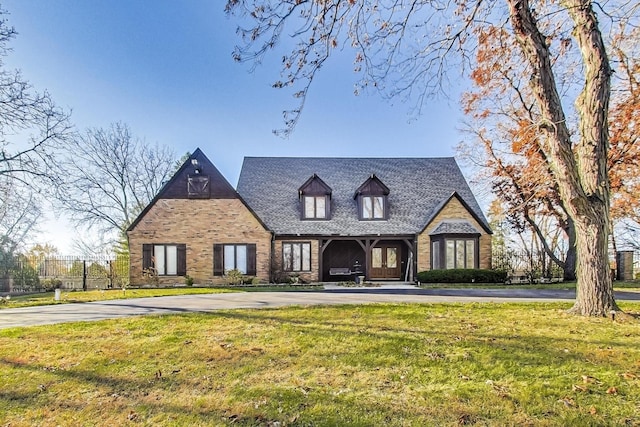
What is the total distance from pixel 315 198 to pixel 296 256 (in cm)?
374

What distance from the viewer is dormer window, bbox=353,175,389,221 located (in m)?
22.6

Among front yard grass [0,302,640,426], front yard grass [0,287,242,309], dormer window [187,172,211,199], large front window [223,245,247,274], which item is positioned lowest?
front yard grass [0,287,242,309]

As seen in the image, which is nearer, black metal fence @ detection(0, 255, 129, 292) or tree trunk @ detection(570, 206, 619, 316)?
tree trunk @ detection(570, 206, 619, 316)

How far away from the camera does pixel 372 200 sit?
2283 cm

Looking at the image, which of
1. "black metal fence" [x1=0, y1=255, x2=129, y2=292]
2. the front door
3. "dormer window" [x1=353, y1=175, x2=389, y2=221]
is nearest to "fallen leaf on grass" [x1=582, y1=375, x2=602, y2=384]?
"dormer window" [x1=353, y1=175, x2=389, y2=221]

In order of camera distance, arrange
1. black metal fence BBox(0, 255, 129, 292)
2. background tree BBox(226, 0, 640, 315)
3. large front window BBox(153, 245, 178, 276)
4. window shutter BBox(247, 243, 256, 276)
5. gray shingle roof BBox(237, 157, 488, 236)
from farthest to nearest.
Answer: gray shingle roof BBox(237, 157, 488, 236) < window shutter BBox(247, 243, 256, 276) < large front window BBox(153, 245, 178, 276) < black metal fence BBox(0, 255, 129, 292) < background tree BBox(226, 0, 640, 315)

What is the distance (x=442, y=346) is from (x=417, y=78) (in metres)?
5.18

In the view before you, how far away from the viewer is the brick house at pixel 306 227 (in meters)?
20.1

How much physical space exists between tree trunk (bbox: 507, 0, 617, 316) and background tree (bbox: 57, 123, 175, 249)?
1137 inches

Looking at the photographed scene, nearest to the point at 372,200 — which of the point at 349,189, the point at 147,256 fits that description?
the point at 349,189

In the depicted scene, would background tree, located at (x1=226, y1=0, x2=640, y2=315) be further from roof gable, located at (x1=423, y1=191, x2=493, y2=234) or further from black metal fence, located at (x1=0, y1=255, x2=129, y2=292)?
black metal fence, located at (x1=0, y1=255, x2=129, y2=292)

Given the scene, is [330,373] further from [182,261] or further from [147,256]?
[147,256]

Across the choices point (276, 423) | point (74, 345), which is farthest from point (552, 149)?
point (74, 345)

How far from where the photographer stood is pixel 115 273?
19.9 m
